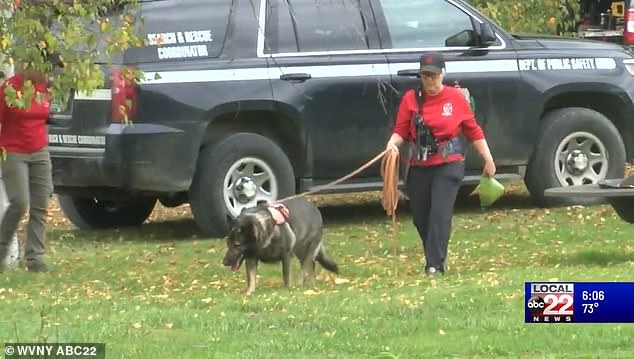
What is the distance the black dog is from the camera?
9844 mm

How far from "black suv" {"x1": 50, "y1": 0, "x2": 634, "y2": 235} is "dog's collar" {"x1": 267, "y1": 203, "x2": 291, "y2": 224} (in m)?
2.00

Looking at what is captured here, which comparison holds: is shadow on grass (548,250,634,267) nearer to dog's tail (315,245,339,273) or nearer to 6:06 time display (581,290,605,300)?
dog's tail (315,245,339,273)

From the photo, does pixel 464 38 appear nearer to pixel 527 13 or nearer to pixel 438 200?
pixel 527 13

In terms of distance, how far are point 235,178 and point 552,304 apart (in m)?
5.20

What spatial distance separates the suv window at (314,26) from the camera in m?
12.7

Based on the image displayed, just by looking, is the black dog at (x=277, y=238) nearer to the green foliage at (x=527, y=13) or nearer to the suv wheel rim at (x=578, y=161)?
the suv wheel rim at (x=578, y=161)

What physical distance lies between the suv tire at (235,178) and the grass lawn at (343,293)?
0.29 meters

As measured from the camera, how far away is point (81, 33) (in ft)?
32.2

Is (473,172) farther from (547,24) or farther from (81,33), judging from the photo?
(81,33)

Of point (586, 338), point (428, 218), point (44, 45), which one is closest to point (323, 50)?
point (428, 218)

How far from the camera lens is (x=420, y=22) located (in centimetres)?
1318

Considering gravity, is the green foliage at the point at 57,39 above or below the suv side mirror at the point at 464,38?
above

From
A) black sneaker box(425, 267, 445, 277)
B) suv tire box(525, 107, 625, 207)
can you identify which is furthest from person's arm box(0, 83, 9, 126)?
suv tire box(525, 107, 625, 207)

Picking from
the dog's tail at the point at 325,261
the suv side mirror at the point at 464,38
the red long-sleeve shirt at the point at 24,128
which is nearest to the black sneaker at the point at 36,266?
the red long-sleeve shirt at the point at 24,128
